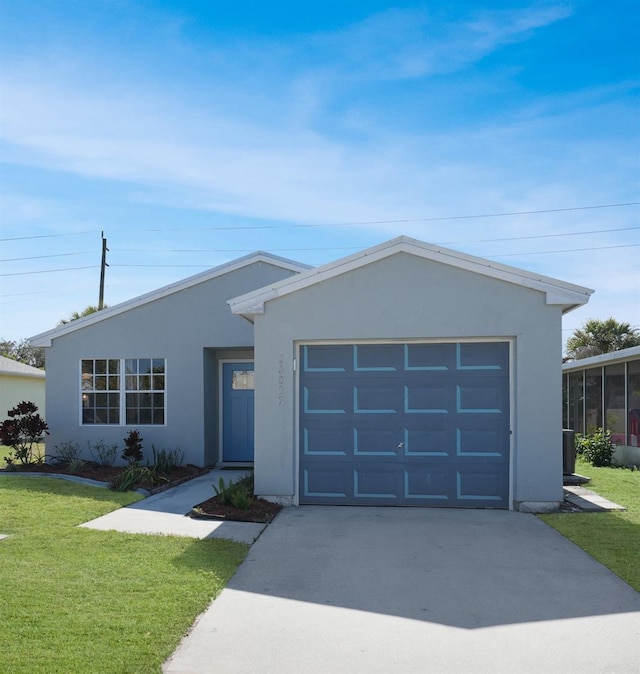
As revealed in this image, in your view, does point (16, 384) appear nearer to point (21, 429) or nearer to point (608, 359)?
point (21, 429)

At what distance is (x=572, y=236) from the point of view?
2962 centimetres

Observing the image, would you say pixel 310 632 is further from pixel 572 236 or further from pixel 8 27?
pixel 572 236

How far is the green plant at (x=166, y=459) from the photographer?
1326 centimetres

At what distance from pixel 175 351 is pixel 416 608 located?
9829 millimetres

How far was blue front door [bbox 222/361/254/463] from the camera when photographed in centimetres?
1514

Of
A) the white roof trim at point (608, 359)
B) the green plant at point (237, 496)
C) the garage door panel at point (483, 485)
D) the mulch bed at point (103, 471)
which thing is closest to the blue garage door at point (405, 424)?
the garage door panel at point (483, 485)

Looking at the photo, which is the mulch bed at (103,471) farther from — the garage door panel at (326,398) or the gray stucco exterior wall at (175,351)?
the garage door panel at (326,398)

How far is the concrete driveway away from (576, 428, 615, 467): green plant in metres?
9.50

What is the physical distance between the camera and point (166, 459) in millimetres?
13844

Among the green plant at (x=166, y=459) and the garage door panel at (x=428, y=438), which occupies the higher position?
the garage door panel at (x=428, y=438)

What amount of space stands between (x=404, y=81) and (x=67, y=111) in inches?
259

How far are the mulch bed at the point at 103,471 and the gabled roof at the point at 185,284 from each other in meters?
2.96

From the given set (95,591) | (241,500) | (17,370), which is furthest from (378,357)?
(17,370)

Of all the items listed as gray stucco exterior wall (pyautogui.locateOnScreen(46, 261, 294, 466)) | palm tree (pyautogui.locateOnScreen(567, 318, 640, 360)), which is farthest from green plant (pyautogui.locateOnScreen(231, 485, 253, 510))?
palm tree (pyautogui.locateOnScreen(567, 318, 640, 360))
